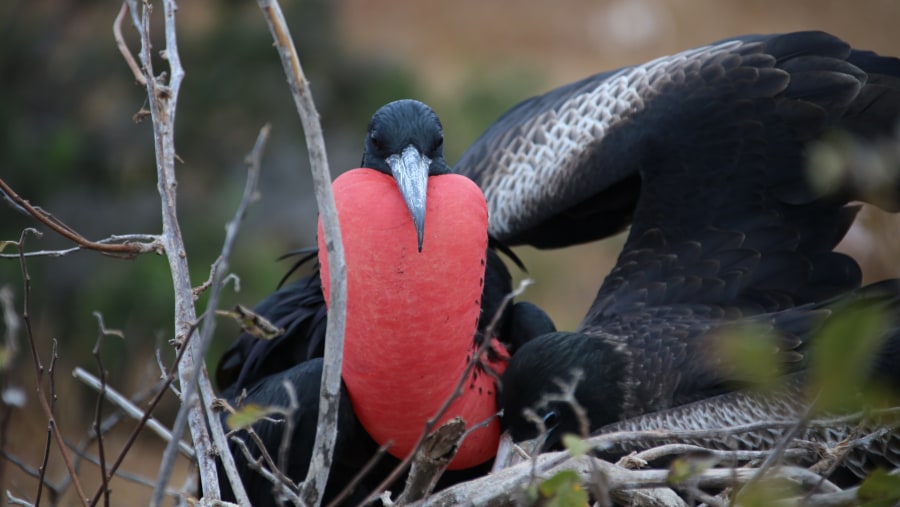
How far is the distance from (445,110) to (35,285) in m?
3.23

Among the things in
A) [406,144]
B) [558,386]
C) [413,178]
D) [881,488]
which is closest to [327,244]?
[413,178]

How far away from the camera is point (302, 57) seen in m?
6.95

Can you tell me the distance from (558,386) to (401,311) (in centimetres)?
52

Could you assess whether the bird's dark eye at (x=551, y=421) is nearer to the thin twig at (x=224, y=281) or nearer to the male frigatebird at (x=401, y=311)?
the male frigatebird at (x=401, y=311)

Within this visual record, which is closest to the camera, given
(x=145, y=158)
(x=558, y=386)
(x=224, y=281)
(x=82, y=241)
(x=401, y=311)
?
(x=224, y=281)

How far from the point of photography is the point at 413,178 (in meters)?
2.23

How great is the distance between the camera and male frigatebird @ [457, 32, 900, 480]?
9.48 feet

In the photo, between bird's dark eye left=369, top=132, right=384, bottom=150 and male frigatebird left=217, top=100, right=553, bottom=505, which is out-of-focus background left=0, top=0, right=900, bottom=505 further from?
bird's dark eye left=369, top=132, right=384, bottom=150

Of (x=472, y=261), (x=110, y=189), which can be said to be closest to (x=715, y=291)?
(x=472, y=261)

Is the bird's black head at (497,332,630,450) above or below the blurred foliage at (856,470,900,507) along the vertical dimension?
below

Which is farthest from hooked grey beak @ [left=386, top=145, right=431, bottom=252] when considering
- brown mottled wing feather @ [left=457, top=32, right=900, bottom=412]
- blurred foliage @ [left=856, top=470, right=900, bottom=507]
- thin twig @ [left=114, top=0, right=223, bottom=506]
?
blurred foliage @ [left=856, top=470, right=900, bottom=507]

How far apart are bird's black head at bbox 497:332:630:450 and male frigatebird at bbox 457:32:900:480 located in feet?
0.04

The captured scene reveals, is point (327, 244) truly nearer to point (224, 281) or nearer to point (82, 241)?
point (224, 281)

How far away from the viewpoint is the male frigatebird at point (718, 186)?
9.48ft
